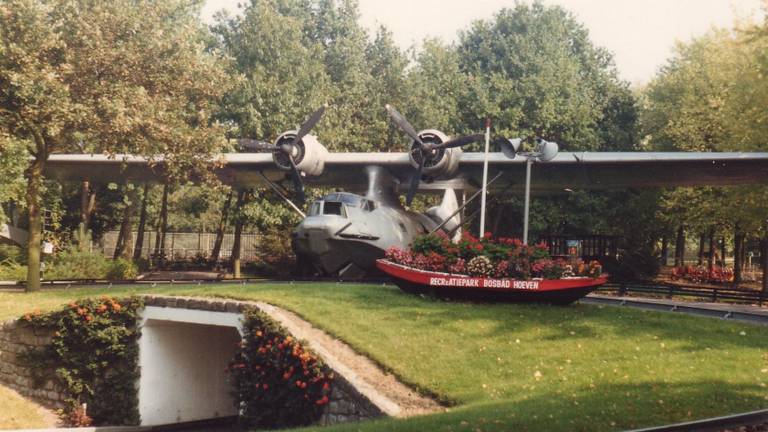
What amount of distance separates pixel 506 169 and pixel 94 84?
49.5 feet

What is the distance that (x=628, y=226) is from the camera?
44781 millimetres

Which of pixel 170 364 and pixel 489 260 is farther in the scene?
pixel 170 364

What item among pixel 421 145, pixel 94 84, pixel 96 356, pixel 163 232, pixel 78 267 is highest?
pixel 94 84

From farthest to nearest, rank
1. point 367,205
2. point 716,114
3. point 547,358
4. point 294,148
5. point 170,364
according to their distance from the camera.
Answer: point 716,114, point 294,148, point 367,205, point 170,364, point 547,358

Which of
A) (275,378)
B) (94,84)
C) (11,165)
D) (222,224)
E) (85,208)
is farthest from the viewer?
(222,224)

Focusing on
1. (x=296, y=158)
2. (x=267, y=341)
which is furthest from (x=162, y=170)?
(x=267, y=341)

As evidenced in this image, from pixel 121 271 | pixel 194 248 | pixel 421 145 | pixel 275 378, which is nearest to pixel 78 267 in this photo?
pixel 121 271

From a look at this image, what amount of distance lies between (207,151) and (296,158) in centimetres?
343

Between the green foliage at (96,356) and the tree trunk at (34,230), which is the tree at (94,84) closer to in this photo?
the tree trunk at (34,230)

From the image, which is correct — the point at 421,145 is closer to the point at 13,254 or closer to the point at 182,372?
the point at 182,372

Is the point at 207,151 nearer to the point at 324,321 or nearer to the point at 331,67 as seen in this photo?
the point at 324,321

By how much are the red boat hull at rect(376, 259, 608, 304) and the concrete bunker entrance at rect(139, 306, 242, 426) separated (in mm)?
5305

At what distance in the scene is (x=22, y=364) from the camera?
21797 millimetres

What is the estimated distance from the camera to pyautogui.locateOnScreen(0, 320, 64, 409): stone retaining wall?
21406 mm
